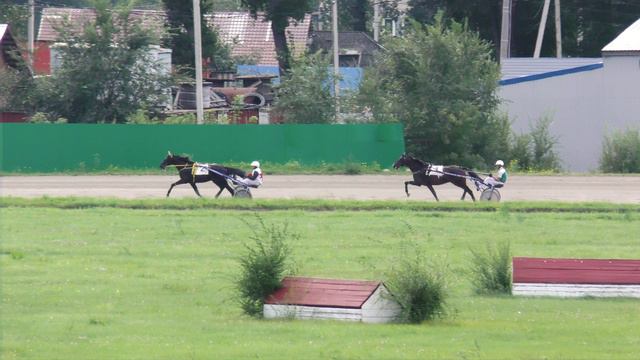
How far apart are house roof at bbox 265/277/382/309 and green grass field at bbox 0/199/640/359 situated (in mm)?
307

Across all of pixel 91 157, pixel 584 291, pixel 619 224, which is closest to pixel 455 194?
pixel 619 224

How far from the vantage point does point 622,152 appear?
149 ft

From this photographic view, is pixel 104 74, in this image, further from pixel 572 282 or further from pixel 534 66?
pixel 572 282

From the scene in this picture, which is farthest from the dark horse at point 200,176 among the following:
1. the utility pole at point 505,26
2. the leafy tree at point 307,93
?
the utility pole at point 505,26

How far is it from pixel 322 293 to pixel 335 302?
309 millimetres

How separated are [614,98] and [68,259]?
34.5 meters

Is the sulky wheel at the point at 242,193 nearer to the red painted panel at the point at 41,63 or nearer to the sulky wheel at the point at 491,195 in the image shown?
the sulky wheel at the point at 491,195

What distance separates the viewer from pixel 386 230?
23.4 metres

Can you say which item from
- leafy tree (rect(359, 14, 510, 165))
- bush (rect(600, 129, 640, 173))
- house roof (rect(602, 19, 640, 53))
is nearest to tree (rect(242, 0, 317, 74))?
house roof (rect(602, 19, 640, 53))

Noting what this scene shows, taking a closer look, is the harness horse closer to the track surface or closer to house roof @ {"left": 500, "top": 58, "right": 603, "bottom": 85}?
the track surface

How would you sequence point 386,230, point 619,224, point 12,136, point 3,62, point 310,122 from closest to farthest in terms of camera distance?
point 386,230 < point 619,224 < point 12,136 < point 310,122 < point 3,62

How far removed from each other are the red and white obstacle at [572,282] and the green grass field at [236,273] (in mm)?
223

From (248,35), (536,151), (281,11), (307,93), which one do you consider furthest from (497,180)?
(248,35)

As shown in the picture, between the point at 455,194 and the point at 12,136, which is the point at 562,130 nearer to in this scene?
the point at 455,194
